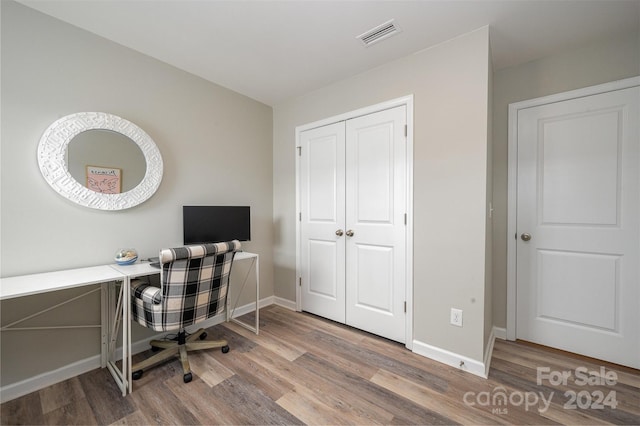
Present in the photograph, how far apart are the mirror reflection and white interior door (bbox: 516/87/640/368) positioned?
328 cm

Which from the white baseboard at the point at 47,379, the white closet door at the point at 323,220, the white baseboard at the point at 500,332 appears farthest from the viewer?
the white closet door at the point at 323,220

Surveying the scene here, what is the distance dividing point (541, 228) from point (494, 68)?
1.50 metres

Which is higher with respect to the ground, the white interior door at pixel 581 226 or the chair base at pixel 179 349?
the white interior door at pixel 581 226

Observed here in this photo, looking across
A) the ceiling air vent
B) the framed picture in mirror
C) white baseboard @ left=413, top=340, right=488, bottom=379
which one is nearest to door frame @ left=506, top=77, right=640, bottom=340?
white baseboard @ left=413, top=340, right=488, bottom=379

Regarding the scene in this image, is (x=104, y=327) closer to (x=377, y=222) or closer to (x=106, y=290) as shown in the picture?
(x=106, y=290)

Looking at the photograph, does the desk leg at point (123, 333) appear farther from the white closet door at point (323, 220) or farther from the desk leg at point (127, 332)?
the white closet door at point (323, 220)

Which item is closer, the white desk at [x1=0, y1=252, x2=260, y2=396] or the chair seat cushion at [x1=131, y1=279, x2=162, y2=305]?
the white desk at [x1=0, y1=252, x2=260, y2=396]

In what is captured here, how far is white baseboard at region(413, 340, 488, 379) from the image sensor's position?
6.07 feet

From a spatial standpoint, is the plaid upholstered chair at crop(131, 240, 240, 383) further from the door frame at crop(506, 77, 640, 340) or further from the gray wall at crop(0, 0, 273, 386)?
the door frame at crop(506, 77, 640, 340)

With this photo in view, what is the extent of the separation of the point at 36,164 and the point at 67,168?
0.15 m

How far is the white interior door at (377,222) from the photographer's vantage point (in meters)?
2.28

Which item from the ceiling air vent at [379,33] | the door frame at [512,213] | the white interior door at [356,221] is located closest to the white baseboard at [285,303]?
the white interior door at [356,221]

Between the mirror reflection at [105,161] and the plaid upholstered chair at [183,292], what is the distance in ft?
2.60

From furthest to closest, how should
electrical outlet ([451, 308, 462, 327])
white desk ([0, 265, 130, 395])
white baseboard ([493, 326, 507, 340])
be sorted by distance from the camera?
1. white baseboard ([493, 326, 507, 340])
2. electrical outlet ([451, 308, 462, 327])
3. white desk ([0, 265, 130, 395])
